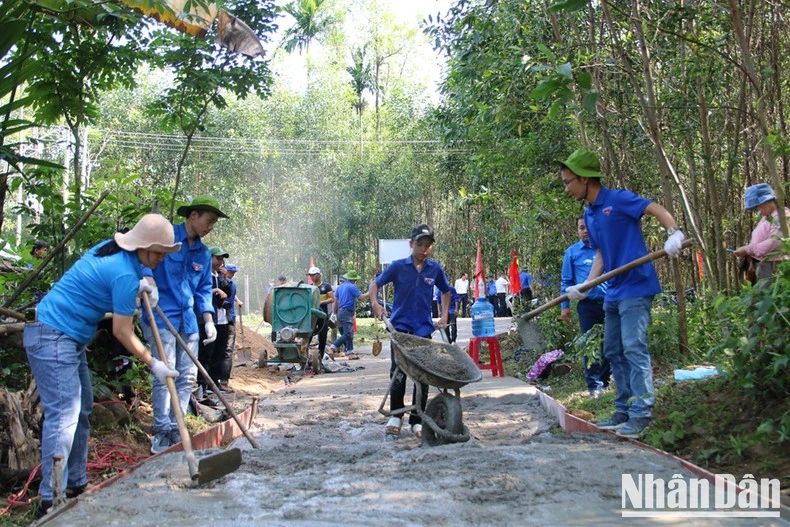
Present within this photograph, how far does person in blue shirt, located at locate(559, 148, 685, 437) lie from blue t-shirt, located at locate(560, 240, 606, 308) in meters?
1.92

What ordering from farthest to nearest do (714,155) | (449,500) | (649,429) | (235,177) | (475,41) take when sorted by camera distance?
(235,177), (475,41), (714,155), (649,429), (449,500)

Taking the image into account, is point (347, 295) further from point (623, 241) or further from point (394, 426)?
point (623, 241)

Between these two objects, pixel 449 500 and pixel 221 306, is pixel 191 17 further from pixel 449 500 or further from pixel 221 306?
pixel 449 500

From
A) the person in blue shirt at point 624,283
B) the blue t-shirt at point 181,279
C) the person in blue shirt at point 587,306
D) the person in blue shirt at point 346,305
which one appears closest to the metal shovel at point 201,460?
the blue t-shirt at point 181,279

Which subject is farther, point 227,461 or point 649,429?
point 649,429

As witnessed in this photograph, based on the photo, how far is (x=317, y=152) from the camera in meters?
41.6

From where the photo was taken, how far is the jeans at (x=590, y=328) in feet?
27.6

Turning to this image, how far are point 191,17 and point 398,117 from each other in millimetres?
36433

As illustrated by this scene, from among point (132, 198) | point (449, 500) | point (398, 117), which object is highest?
point (398, 117)

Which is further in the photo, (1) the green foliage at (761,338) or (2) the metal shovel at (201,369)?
(2) the metal shovel at (201,369)

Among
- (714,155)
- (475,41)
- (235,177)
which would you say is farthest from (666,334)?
(235,177)

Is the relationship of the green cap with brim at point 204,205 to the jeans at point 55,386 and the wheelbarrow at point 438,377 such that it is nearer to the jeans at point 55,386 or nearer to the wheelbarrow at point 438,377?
the wheelbarrow at point 438,377

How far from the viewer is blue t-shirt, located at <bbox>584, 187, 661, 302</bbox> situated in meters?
5.88

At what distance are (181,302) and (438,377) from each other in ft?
7.29
